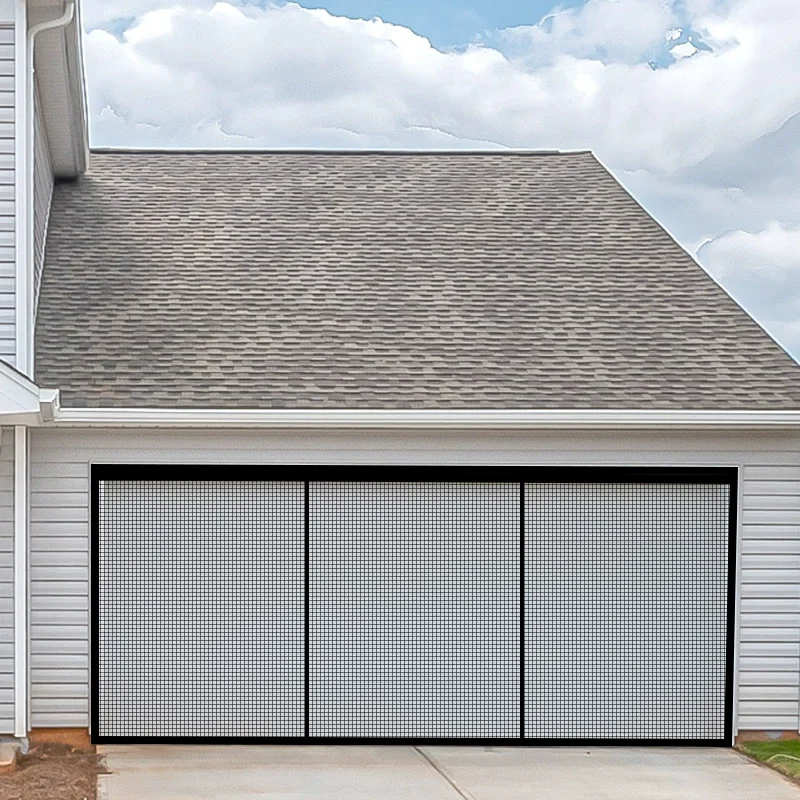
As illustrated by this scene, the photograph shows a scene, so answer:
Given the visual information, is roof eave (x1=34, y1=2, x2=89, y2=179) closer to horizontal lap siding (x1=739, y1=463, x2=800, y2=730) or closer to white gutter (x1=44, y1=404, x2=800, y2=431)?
white gutter (x1=44, y1=404, x2=800, y2=431)

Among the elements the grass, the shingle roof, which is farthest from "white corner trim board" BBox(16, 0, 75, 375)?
the grass

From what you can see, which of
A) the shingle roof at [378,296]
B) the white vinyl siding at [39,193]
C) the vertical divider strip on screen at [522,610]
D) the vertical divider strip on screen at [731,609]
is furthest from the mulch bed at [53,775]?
the vertical divider strip on screen at [731,609]

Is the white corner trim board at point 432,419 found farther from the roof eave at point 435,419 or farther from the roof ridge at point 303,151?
the roof ridge at point 303,151

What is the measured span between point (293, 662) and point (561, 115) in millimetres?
15905

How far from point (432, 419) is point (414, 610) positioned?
4.71 ft

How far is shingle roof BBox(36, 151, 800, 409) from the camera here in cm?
894

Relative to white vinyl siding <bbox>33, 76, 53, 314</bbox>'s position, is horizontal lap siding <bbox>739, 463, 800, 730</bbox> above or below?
below

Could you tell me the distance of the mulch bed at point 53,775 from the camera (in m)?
7.23

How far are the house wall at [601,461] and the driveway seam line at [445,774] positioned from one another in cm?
206

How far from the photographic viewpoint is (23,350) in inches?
322

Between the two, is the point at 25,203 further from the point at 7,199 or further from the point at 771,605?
the point at 771,605

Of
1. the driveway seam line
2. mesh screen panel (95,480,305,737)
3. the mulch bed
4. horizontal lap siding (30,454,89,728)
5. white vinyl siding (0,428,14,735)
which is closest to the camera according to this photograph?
the mulch bed

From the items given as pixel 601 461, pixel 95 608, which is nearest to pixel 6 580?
pixel 95 608

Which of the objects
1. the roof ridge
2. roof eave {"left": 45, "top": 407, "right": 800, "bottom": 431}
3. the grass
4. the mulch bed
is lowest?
the grass
